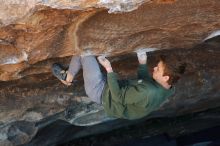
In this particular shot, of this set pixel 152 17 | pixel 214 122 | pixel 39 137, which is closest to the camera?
pixel 152 17

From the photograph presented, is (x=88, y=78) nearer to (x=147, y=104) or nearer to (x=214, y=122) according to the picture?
(x=147, y=104)

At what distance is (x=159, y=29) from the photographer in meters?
2.78

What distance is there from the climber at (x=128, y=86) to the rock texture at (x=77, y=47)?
0.12 m

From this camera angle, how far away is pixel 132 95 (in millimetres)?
2736

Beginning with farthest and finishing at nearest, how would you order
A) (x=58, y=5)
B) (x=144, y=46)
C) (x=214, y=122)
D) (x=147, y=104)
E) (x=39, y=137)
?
(x=214, y=122) → (x=39, y=137) → (x=144, y=46) → (x=147, y=104) → (x=58, y=5)

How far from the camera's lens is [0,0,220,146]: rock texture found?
7.66 ft

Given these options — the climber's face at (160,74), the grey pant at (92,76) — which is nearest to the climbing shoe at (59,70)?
the grey pant at (92,76)

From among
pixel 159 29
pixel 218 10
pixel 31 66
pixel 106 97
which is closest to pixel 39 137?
pixel 31 66

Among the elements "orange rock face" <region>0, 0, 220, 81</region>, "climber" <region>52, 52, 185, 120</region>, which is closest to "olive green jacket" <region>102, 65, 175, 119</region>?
"climber" <region>52, 52, 185, 120</region>

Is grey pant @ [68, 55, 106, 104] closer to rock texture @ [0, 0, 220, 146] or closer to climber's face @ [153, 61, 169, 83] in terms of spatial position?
rock texture @ [0, 0, 220, 146]

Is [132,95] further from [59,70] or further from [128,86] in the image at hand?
[59,70]

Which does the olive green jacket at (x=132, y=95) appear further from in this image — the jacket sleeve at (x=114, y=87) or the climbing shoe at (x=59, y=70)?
the climbing shoe at (x=59, y=70)

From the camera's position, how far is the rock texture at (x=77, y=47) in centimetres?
233

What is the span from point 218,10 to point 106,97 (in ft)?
2.88
